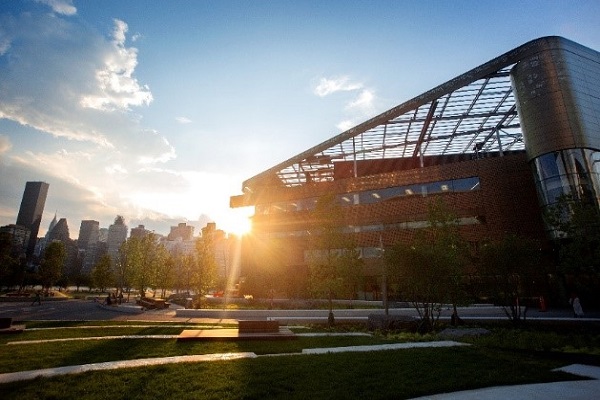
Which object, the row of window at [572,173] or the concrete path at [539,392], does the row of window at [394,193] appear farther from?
the concrete path at [539,392]

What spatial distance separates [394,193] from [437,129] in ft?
35.2

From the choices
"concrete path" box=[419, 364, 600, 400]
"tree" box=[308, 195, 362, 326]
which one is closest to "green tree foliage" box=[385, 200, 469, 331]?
"tree" box=[308, 195, 362, 326]

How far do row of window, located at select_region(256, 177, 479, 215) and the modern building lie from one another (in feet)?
0.43

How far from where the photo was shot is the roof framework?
34094mm

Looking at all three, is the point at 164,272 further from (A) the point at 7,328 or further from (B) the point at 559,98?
(B) the point at 559,98

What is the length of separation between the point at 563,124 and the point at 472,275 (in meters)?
17.3

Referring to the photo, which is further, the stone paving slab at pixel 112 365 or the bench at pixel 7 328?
the bench at pixel 7 328

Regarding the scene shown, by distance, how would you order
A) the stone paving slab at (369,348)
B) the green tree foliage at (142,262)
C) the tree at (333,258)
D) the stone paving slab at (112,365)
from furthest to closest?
the green tree foliage at (142,262)
the tree at (333,258)
the stone paving slab at (369,348)
the stone paving slab at (112,365)

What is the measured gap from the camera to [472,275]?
3272 cm

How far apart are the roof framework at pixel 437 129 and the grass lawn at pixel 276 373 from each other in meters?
31.6

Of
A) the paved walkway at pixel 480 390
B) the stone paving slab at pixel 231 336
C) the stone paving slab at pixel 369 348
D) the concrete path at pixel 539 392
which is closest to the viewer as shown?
the concrete path at pixel 539 392

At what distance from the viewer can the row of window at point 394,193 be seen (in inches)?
1442

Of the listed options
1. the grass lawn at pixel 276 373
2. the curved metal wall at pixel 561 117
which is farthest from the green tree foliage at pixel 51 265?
the curved metal wall at pixel 561 117

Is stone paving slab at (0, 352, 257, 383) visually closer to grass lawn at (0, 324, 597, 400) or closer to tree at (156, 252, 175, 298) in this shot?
grass lawn at (0, 324, 597, 400)
